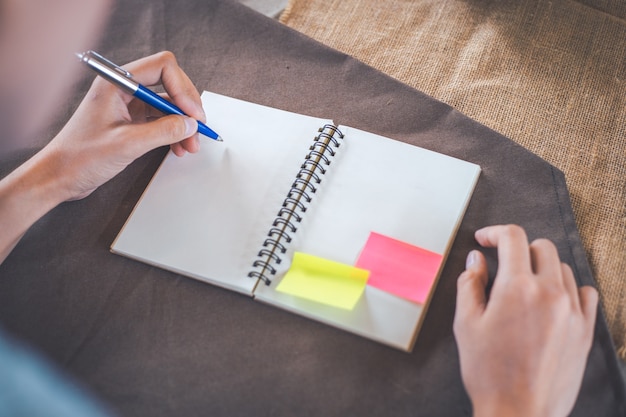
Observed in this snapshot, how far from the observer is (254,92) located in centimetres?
102

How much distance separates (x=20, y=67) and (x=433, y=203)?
896 millimetres

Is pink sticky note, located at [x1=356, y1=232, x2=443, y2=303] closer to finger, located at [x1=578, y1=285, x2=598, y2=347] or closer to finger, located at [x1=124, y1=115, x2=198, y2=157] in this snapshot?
finger, located at [x1=578, y1=285, x2=598, y2=347]

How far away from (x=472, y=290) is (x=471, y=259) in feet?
0.20

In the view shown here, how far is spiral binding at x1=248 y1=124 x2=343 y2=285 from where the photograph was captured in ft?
2.70

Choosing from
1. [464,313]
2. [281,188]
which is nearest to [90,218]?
[281,188]

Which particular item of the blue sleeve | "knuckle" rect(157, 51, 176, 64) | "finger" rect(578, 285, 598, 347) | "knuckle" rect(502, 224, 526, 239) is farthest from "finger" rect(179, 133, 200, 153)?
"finger" rect(578, 285, 598, 347)

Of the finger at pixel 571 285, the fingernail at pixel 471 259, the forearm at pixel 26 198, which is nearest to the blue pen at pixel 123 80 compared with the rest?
the forearm at pixel 26 198

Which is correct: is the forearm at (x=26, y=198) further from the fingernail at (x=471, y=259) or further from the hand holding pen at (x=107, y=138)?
the fingernail at (x=471, y=259)

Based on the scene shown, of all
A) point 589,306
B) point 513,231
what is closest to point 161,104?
point 513,231

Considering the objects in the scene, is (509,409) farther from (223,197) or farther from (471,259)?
(223,197)

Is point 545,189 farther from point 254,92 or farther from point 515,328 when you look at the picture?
point 254,92

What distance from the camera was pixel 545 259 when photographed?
2.41 feet

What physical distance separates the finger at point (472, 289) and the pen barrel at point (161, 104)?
45 cm

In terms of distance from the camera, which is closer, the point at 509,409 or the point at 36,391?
the point at 509,409
